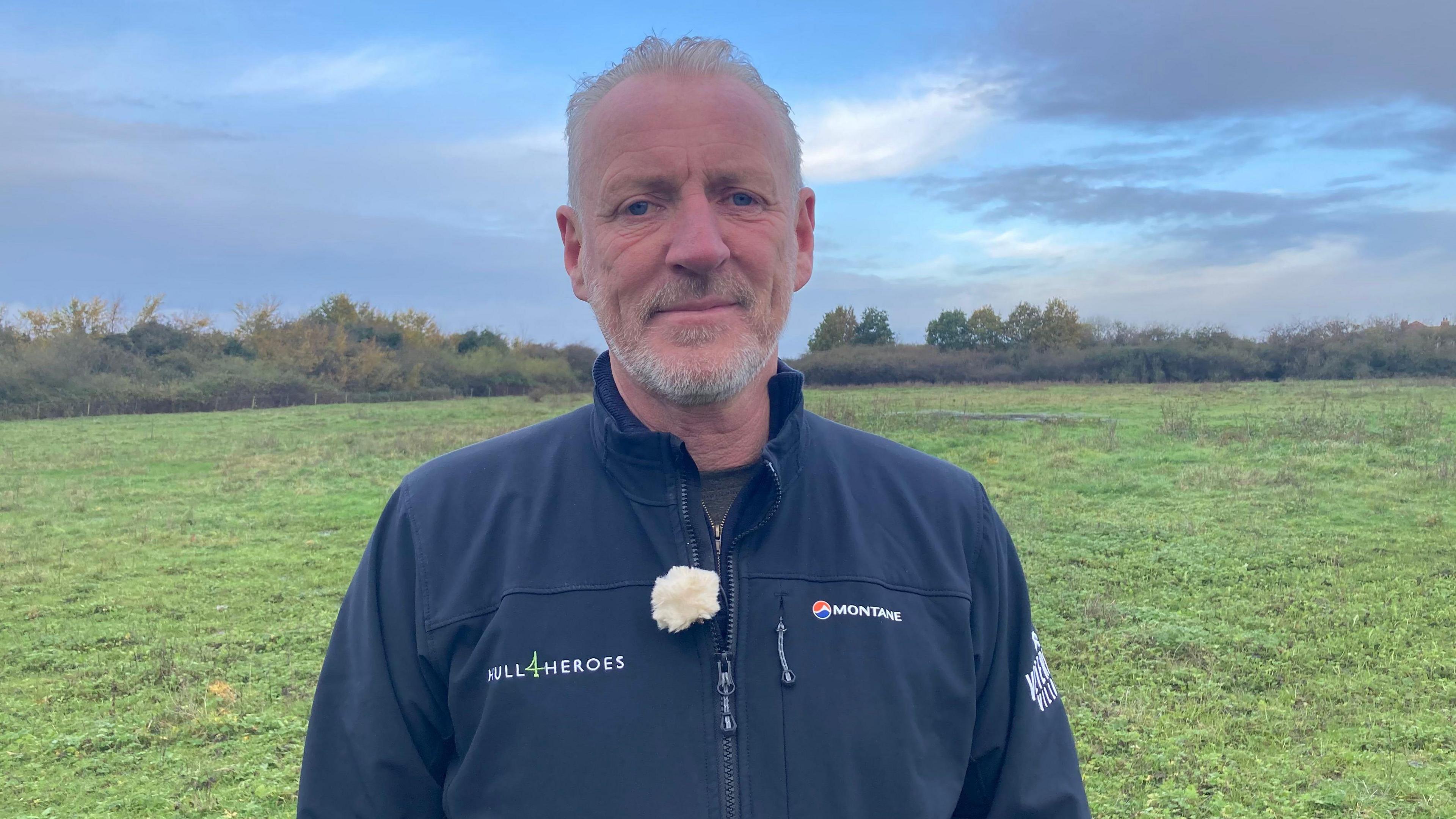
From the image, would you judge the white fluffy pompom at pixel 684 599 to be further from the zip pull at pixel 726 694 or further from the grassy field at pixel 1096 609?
the grassy field at pixel 1096 609

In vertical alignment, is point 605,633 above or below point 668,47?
below

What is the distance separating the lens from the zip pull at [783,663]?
165cm

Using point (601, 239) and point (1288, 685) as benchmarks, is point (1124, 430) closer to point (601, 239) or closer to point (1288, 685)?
point (1288, 685)

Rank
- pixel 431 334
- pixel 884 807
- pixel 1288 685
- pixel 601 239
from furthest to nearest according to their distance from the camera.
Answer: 1. pixel 431 334
2. pixel 1288 685
3. pixel 601 239
4. pixel 884 807

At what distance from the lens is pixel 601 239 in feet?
6.09

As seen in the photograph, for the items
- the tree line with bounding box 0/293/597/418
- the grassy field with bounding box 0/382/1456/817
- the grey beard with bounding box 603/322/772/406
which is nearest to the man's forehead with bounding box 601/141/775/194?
the grey beard with bounding box 603/322/772/406

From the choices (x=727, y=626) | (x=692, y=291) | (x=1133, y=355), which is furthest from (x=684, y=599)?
(x=1133, y=355)

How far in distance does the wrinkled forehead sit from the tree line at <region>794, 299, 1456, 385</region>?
135ft

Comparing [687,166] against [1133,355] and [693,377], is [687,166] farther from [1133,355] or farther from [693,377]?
[1133,355]

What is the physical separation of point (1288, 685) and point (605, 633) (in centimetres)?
629

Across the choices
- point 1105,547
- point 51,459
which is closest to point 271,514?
point 51,459

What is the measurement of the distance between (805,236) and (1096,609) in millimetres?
6793

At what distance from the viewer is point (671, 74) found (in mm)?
1887

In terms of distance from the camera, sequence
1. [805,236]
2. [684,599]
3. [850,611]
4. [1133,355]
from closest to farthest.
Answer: [684,599]
[850,611]
[805,236]
[1133,355]
